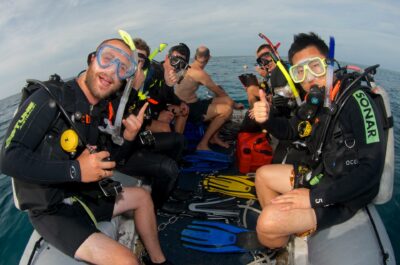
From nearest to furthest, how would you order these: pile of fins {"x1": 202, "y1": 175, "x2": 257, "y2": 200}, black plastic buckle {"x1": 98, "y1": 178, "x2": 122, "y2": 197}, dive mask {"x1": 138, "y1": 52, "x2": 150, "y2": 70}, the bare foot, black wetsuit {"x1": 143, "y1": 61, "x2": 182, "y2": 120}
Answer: black plastic buckle {"x1": 98, "y1": 178, "x2": 122, "y2": 197}
dive mask {"x1": 138, "y1": 52, "x2": 150, "y2": 70}
pile of fins {"x1": 202, "y1": 175, "x2": 257, "y2": 200}
black wetsuit {"x1": 143, "y1": 61, "x2": 182, "y2": 120}
the bare foot

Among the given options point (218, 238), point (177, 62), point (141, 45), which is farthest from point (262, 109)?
point (141, 45)

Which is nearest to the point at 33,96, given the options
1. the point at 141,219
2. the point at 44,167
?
the point at 44,167

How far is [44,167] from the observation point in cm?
192

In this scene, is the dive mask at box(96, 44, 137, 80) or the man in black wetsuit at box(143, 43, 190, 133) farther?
the man in black wetsuit at box(143, 43, 190, 133)

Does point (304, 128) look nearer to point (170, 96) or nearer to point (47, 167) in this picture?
A: point (170, 96)

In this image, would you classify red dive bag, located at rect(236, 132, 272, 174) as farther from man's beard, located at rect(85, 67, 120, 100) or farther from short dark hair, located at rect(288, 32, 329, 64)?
man's beard, located at rect(85, 67, 120, 100)

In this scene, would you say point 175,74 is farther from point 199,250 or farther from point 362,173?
point 362,173

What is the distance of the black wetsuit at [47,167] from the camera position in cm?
190

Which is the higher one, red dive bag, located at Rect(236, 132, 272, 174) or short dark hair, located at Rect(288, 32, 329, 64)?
short dark hair, located at Rect(288, 32, 329, 64)

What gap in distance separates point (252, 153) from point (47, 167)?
2785mm

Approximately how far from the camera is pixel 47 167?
193cm

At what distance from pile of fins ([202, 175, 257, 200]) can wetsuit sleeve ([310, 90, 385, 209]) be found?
152cm

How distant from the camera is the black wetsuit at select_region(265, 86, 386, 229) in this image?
2037mm

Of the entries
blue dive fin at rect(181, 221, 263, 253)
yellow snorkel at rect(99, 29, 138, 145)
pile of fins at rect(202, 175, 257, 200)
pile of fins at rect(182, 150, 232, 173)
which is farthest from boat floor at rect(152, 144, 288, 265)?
yellow snorkel at rect(99, 29, 138, 145)
